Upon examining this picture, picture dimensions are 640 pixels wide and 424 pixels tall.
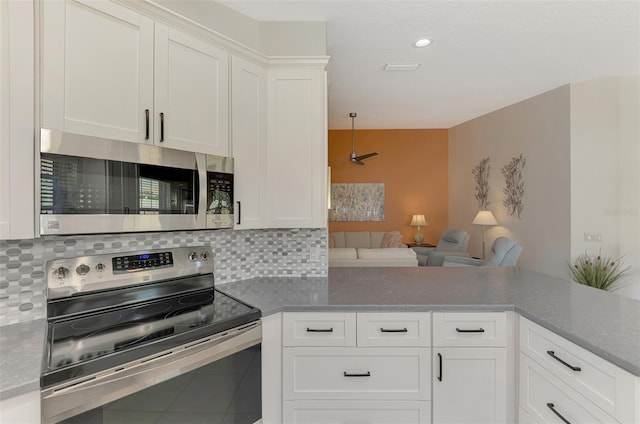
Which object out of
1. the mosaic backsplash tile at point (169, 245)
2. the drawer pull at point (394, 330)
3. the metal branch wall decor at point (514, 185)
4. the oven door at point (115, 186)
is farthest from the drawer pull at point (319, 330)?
the metal branch wall decor at point (514, 185)

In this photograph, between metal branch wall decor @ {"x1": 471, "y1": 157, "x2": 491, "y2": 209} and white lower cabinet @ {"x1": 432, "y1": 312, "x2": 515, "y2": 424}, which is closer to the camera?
white lower cabinet @ {"x1": 432, "y1": 312, "x2": 515, "y2": 424}

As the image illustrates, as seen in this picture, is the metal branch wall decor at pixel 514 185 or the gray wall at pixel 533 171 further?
the metal branch wall decor at pixel 514 185

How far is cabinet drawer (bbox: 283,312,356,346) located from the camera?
142 centimetres

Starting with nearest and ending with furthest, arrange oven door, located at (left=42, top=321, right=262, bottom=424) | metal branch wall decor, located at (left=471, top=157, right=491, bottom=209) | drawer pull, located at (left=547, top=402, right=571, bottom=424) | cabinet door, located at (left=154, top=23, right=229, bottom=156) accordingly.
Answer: oven door, located at (left=42, top=321, right=262, bottom=424)
drawer pull, located at (left=547, top=402, right=571, bottom=424)
cabinet door, located at (left=154, top=23, right=229, bottom=156)
metal branch wall decor, located at (left=471, top=157, right=491, bottom=209)

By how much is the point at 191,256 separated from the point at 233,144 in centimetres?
65

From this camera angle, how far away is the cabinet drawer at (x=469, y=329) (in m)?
1.41

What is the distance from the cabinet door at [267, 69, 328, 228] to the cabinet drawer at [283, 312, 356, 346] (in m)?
0.58

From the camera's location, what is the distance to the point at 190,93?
4.87 ft

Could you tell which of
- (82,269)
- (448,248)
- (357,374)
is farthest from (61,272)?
(448,248)

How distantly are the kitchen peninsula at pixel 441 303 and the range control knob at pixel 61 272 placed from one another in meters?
0.20

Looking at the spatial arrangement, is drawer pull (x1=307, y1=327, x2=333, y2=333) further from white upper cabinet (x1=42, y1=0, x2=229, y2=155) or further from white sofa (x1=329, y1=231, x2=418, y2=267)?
white sofa (x1=329, y1=231, x2=418, y2=267)

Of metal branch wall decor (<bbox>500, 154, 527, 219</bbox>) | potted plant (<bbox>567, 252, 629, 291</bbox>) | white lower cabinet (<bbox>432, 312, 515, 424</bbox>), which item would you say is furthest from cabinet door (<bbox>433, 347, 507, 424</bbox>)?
metal branch wall decor (<bbox>500, 154, 527, 219</bbox>)

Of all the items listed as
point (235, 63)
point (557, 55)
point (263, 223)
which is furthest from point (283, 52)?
point (557, 55)

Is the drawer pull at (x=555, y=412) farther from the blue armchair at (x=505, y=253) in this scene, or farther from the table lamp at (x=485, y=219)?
the table lamp at (x=485, y=219)
